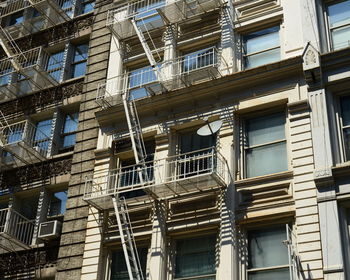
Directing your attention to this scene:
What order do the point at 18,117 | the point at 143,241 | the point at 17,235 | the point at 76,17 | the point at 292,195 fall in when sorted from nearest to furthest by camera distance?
the point at 292,195 → the point at 143,241 → the point at 17,235 → the point at 18,117 → the point at 76,17

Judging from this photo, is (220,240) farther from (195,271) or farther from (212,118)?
(212,118)

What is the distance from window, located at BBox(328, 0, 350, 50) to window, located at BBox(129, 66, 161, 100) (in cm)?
643

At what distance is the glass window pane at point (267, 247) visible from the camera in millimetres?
15992

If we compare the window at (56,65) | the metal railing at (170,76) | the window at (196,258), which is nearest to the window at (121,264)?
the window at (196,258)

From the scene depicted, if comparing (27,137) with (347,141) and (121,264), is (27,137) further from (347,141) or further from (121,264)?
(347,141)

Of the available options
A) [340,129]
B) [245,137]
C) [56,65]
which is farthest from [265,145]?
[56,65]

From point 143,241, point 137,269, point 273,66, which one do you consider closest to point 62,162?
point 143,241

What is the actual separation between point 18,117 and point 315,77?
44.4 ft

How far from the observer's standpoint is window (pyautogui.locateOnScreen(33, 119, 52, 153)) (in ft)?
77.5

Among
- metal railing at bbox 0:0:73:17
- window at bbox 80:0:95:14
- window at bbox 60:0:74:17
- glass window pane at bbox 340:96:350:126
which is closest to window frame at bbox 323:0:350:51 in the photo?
glass window pane at bbox 340:96:350:126

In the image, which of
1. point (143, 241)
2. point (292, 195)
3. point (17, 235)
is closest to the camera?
point (292, 195)

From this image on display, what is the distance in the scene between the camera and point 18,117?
82.1ft

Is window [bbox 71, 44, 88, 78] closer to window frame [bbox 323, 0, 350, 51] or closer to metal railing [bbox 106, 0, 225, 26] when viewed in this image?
metal railing [bbox 106, 0, 225, 26]

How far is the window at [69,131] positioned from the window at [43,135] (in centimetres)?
64
